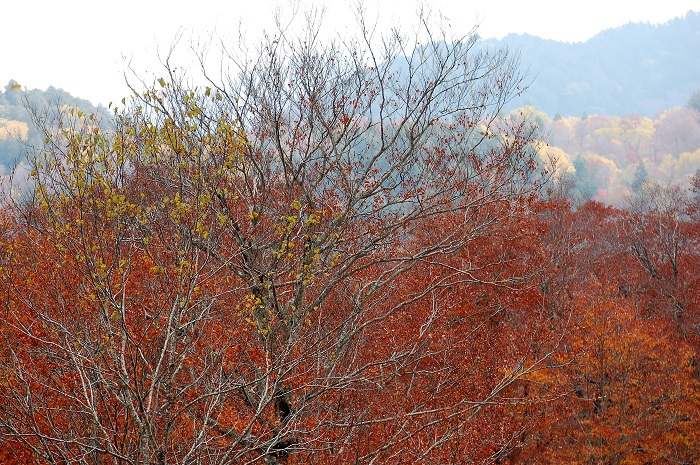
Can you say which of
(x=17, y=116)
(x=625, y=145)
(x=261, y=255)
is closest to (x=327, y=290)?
(x=261, y=255)

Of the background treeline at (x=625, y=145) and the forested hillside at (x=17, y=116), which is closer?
the forested hillside at (x=17, y=116)

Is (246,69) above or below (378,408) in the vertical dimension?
above

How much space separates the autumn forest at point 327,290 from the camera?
A: 7809mm

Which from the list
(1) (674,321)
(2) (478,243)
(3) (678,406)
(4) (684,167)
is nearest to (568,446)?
(3) (678,406)

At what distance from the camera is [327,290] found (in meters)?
11.9

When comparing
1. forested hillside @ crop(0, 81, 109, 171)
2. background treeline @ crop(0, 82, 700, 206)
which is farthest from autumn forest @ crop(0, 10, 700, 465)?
background treeline @ crop(0, 82, 700, 206)

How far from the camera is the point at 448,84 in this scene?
1583 centimetres

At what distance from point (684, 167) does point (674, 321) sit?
393ft

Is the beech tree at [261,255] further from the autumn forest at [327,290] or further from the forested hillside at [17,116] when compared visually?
the forested hillside at [17,116]

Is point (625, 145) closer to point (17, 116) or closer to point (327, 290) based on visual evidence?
point (17, 116)

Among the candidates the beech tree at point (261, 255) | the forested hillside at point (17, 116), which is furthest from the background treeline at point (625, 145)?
the beech tree at point (261, 255)

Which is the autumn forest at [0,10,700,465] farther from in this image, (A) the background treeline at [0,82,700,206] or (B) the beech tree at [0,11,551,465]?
(A) the background treeline at [0,82,700,206]

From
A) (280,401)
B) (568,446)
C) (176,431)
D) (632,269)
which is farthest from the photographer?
(632,269)

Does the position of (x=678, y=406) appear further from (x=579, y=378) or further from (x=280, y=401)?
(x=280, y=401)
